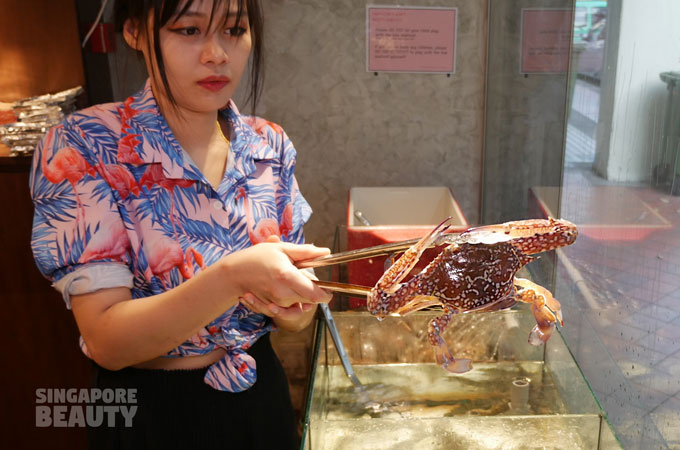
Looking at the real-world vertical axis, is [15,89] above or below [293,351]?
above

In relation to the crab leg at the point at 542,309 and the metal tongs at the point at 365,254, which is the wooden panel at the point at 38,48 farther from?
the crab leg at the point at 542,309

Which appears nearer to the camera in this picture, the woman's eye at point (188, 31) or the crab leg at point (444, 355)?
the crab leg at point (444, 355)

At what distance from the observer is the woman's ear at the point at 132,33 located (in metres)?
1.01

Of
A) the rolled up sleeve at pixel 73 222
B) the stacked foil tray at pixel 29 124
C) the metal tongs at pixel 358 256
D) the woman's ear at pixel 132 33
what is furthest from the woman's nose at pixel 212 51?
the stacked foil tray at pixel 29 124

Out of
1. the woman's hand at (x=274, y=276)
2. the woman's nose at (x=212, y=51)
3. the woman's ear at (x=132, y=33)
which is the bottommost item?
the woman's hand at (x=274, y=276)

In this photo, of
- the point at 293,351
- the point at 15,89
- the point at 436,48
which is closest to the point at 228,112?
the point at 15,89

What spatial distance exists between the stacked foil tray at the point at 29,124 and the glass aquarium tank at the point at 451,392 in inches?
41.2

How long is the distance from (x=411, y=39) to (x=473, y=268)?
1.71 m

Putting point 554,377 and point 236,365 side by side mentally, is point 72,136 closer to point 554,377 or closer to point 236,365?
point 236,365

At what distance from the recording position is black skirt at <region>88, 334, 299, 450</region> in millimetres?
1115

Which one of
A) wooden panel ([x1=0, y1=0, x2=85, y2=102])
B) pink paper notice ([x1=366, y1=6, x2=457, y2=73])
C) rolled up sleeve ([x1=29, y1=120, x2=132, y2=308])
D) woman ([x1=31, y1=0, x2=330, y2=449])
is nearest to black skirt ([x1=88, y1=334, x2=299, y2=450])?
woman ([x1=31, y1=0, x2=330, y2=449])

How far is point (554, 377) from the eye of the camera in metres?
1.32

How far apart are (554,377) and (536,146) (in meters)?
0.71

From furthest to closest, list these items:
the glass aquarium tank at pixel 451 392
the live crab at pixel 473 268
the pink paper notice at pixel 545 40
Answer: the pink paper notice at pixel 545 40 < the glass aquarium tank at pixel 451 392 < the live crab at pixel 473 268
